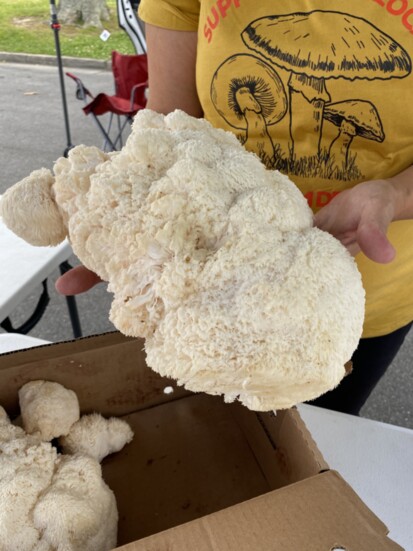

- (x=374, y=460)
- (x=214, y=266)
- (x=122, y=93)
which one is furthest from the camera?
(x=122, y=93)

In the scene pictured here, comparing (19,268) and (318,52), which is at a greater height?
(318,52)

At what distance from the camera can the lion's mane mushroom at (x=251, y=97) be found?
68 centimetres

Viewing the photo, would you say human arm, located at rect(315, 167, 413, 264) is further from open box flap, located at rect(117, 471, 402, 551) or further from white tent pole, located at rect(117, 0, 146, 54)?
white tent pole, located at rect(117, 0, 146, 54)

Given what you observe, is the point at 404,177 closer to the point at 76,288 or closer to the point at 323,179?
the point at 323,179

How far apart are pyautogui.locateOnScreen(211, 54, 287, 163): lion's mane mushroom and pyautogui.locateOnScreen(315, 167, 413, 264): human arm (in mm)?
217

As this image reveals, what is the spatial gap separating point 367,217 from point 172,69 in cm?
50

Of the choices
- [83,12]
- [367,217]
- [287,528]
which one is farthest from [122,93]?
[83,12]

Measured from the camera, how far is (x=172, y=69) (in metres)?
0.82

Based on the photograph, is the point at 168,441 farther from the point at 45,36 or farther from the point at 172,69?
the point at 45,36

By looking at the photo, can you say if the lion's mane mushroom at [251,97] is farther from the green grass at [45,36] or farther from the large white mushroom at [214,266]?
the green grass at [45,36]

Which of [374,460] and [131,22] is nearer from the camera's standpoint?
[374,460]

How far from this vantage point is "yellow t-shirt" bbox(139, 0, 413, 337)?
613 mm

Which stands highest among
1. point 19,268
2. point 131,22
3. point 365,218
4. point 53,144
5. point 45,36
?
point 365,218

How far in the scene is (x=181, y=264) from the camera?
422 millimetres
